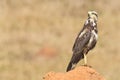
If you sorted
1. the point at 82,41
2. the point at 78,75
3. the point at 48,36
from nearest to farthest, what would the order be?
the point at 78,75 < the point at 82,41 < the point at 48,36

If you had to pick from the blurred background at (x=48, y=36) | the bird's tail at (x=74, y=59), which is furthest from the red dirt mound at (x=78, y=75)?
the blurred background at (x=48, y=36)

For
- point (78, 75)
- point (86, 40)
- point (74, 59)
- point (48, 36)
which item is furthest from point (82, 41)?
point (48, 36)

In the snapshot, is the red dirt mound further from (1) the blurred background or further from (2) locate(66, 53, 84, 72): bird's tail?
(1) the blurred background

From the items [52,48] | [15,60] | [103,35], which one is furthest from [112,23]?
[15,60]

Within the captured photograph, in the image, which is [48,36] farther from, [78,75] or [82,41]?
[78,75]

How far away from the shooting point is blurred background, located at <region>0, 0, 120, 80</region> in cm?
2475

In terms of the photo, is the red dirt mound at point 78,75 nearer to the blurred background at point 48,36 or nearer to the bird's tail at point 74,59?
the bird's tail at point 74,59

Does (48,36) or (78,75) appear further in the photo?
(48,36)

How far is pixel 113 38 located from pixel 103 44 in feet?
3.74

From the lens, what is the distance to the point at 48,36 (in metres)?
29.6

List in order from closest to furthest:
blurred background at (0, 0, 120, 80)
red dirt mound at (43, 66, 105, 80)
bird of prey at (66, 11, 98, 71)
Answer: red dirt mound at (43, 66, 105, 80), bird of prey at (66, 11, 98, 71), blurred background at (0, 0, 120, 80)

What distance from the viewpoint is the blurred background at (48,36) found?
81.2ft

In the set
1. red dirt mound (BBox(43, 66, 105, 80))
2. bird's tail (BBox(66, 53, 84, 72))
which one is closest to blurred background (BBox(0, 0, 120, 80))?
bird's tail (BBox(66, 53, 84, 72))

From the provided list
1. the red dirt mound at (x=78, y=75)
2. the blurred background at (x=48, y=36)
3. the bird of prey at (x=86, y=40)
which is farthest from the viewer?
the blurred background at (x=48, y=36)
